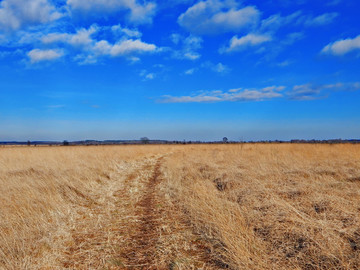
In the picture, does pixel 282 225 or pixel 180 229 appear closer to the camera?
pixel 282 225

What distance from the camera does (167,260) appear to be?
14.5 feet

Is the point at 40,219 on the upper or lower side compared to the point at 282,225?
lower

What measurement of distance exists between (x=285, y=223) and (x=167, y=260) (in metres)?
2.84

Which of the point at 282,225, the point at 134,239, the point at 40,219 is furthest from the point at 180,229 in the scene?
the point at 40,219

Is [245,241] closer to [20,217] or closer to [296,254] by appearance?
[296,254]

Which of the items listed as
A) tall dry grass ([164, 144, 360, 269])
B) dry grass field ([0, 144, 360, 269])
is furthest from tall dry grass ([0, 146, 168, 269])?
tall dry grass ([164, 144, 360, 269])

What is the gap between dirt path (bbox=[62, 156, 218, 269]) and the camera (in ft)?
14.3

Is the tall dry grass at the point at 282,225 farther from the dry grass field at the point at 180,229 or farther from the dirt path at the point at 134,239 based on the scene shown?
the dirt path at the point at 134,239

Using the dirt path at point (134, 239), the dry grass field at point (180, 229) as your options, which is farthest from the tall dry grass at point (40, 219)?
the dirt path at point (134, 239)

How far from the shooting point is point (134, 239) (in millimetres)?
5445

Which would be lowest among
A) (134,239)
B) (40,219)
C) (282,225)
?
(134,239)

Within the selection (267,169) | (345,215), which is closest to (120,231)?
(345,215)

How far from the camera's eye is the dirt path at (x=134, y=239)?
14.3 feet

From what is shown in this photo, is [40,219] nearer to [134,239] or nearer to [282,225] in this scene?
[134,239]
